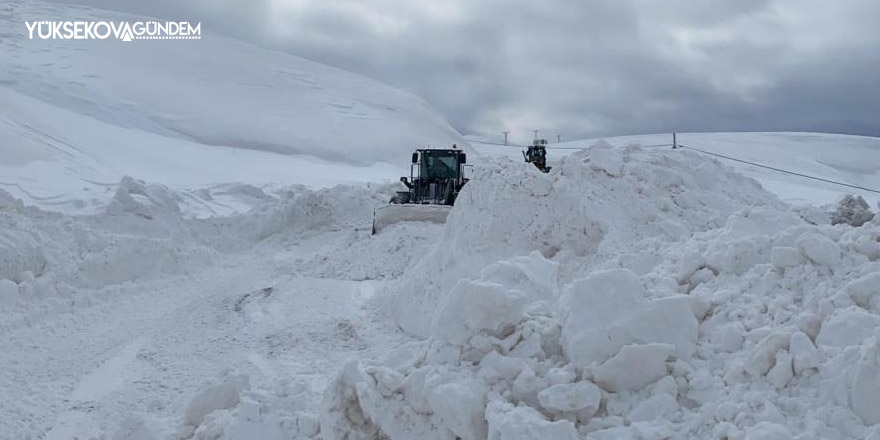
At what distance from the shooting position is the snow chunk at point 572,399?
3461mm

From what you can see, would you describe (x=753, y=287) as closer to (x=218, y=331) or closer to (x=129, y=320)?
(x=218, y=331)

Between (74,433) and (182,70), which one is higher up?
(182,70)

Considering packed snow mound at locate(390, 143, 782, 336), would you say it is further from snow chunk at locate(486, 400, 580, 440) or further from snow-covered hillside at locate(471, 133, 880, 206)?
snow-covered hillside at locate(471, 133, 880, 206)

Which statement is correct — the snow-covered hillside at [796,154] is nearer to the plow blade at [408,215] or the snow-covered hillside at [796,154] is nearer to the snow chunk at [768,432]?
the plow blade at [408,215]

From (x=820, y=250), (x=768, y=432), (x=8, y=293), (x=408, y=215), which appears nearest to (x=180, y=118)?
(x=408, y=215)

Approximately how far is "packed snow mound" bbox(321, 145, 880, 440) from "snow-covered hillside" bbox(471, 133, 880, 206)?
2133cm

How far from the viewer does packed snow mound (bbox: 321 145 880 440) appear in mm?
3188

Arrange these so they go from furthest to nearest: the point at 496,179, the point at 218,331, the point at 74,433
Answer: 1. the point at 496,179
2. the point at 218,331
3. the point at 74,433

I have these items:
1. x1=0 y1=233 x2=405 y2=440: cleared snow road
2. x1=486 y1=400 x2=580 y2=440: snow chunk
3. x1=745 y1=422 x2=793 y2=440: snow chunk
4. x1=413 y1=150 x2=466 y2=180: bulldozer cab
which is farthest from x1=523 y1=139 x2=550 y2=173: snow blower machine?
x1=745 y1=422 x2=793 y2=440: snow chunk

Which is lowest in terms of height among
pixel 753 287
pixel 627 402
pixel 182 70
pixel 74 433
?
pixel 74 433

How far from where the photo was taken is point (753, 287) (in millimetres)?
4070

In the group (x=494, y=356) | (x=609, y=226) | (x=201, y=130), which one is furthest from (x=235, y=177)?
(x=494, y=356)

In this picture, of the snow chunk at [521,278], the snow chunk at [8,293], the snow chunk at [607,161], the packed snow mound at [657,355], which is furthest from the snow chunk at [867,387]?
the snow chunk at [8,293]

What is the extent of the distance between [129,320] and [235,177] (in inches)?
758
